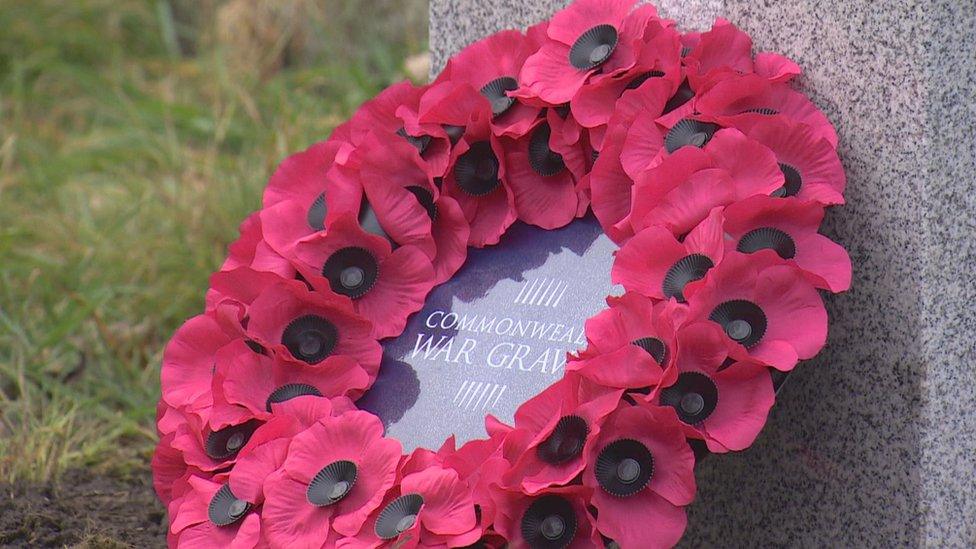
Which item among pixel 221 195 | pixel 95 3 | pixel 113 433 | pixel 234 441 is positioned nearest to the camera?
pixel 234 441

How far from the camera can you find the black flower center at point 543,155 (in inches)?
88.7

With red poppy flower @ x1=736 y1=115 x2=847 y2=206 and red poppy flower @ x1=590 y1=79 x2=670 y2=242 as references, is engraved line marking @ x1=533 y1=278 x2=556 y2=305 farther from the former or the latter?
red poppy flower @ x1=736 y1=115 x2=847 y2=206

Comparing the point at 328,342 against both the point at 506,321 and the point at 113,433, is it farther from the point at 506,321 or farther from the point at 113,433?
the point at 113,433

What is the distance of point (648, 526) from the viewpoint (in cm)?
176

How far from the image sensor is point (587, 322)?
1884mm

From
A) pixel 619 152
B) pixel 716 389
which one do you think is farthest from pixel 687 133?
pixel 716 389

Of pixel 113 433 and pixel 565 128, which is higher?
pixel 565 128

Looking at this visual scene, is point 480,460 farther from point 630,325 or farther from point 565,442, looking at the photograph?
point 630,325

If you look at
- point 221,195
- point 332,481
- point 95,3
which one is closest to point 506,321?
point 332,481

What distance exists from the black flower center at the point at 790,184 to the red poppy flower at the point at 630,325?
0.84 ft

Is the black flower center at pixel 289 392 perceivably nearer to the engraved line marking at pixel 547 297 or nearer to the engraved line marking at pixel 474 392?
the engraved line marking at pixel 474 392

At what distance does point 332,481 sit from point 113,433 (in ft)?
4.18

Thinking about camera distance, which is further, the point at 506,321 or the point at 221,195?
the point at 221,195

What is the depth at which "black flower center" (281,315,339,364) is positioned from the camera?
2.15 meters
